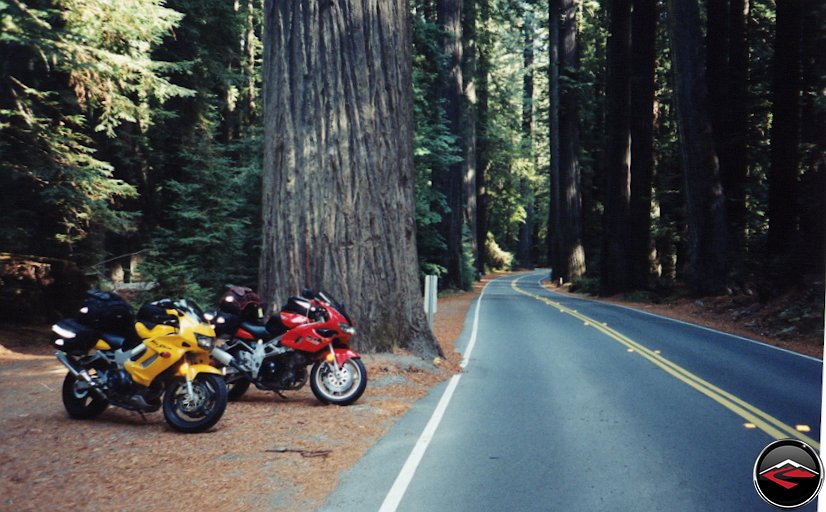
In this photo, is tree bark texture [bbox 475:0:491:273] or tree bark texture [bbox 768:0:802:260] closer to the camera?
tree bark texture [bbox 768:0:802:260]

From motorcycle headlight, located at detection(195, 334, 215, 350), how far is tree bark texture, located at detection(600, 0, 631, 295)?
2682cm

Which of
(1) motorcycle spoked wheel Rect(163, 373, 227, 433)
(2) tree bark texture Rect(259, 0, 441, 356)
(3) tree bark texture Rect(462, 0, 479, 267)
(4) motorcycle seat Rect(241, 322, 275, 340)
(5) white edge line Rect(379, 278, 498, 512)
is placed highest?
(3) tree bark texture Rect(462, 0, 479, 267)

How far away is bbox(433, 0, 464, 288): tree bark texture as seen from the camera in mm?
31347

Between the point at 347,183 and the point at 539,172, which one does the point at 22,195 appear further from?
the point at 539,172

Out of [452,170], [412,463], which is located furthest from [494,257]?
[412,463]

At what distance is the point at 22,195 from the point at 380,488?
13.9 metres

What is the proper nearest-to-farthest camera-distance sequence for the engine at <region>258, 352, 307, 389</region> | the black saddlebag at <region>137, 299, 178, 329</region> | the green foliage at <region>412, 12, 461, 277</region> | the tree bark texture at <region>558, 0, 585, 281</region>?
1. the black saddlebag at <region>137, 299, 178, 329</region>
2. the engine at <region>258, 352, 307, 389</region>
3. the green foliage at <region>412, 12, 461, 277</region>
4. the tree bark texture at <region>558, 0, 585, 281</region>

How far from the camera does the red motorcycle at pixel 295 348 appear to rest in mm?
8234

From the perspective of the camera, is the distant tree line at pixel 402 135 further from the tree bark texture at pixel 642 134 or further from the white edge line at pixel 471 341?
the white edge line at pixel 471 341

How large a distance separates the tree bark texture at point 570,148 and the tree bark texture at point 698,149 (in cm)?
1338

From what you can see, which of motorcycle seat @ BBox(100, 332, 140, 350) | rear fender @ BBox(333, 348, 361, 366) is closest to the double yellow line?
rear fender @ BBox(333, 348, 361, 366)

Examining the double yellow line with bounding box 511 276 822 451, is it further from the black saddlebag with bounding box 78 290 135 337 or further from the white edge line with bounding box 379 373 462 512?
the black saddlebag with bounding box 78 290 135 337

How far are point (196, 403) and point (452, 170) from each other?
27943 mm
